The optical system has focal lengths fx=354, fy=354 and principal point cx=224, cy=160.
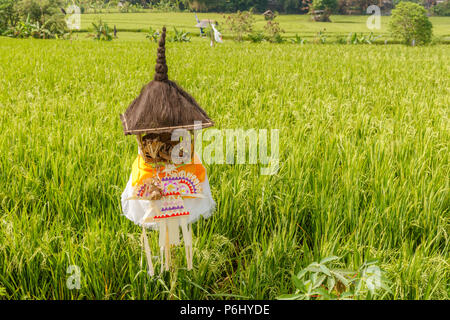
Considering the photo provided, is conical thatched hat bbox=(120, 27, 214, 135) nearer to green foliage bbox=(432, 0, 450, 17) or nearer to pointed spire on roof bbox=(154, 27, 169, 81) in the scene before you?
pointed spire on roof bbox=(154, 27, 169, 81)

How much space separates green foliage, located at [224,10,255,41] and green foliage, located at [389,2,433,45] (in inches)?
409

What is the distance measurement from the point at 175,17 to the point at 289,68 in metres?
22.7

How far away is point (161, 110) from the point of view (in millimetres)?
897

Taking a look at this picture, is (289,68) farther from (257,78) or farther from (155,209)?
(155,209)

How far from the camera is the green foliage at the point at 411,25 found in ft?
76.7

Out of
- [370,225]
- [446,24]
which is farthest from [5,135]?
[446,24]

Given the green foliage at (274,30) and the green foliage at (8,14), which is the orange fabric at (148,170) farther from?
the green foliage at (8,14)

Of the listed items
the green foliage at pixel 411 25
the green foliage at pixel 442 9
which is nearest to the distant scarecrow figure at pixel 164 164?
the green foliage at pixel 411 25

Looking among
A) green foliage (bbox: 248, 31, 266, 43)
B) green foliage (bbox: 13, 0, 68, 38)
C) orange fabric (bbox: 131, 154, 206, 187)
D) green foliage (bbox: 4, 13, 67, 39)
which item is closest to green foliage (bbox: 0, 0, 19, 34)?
green foliage (bbox: 13, 0, 68, 38)

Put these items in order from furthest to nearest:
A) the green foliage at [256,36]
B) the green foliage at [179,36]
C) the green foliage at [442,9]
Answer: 1. the green foliage at [442,9]
2. the green foliage at [256,36]
3. the green foliage at [179,36]

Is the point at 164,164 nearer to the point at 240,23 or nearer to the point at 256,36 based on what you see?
the point at 256,36

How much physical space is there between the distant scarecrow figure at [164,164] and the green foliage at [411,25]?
1055 inches

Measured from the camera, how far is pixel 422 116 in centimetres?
312

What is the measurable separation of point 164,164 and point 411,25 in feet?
89.0
